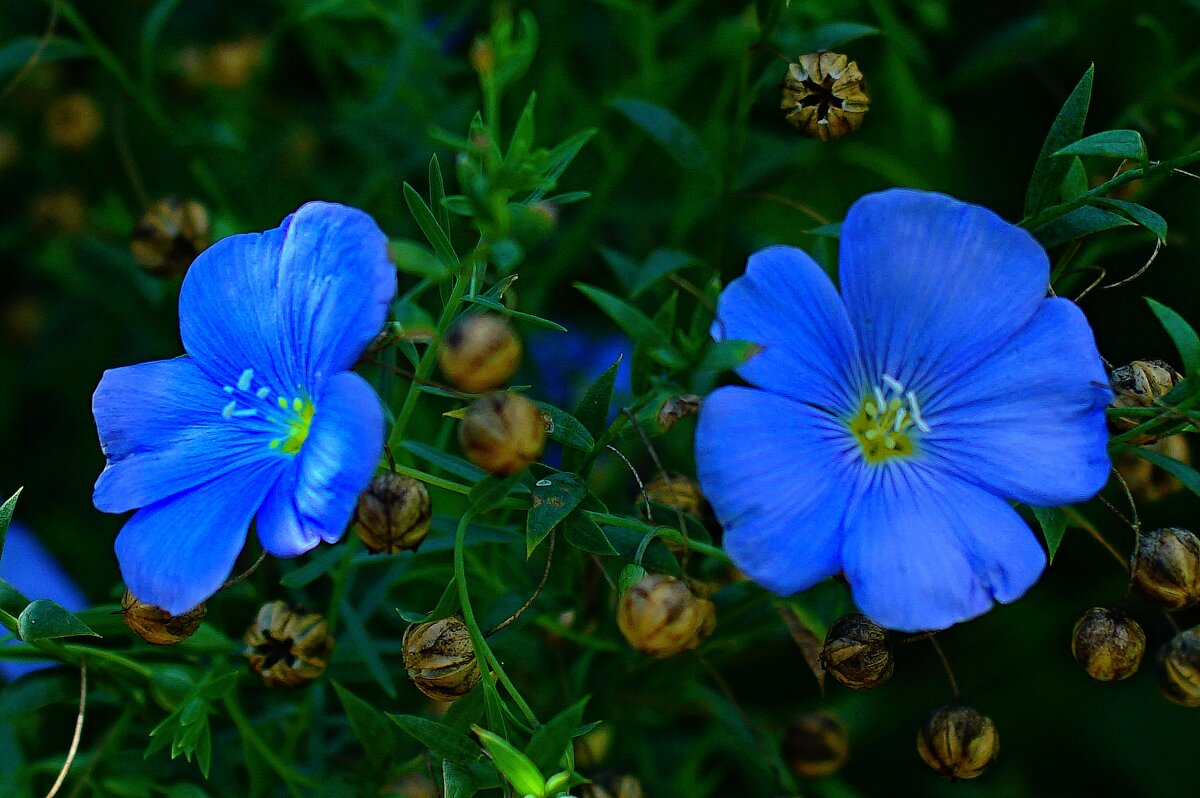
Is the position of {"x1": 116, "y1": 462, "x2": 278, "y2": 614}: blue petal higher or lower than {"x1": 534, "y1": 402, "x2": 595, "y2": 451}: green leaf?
lower

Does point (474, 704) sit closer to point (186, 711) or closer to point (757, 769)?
point (186, 711)

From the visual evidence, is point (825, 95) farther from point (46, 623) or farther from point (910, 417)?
point (46, 623)

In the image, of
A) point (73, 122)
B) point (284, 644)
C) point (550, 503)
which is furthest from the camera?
point (73, 122)

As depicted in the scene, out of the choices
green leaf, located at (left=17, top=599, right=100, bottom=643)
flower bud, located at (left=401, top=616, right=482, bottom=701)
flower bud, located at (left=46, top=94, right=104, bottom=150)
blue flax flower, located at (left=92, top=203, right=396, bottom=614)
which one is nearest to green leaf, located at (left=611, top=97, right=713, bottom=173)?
blue flax flower, located at (left=92, top=203, right=396, bottom=614)

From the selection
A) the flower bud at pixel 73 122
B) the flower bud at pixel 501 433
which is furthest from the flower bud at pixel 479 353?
the flower bud at pixel 73 122

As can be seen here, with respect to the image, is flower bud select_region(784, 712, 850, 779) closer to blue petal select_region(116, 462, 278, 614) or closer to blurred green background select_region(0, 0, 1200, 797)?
blurred green background select_region(0, 0, 1200, 797)

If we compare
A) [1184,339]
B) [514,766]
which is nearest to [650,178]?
[1184,339]
